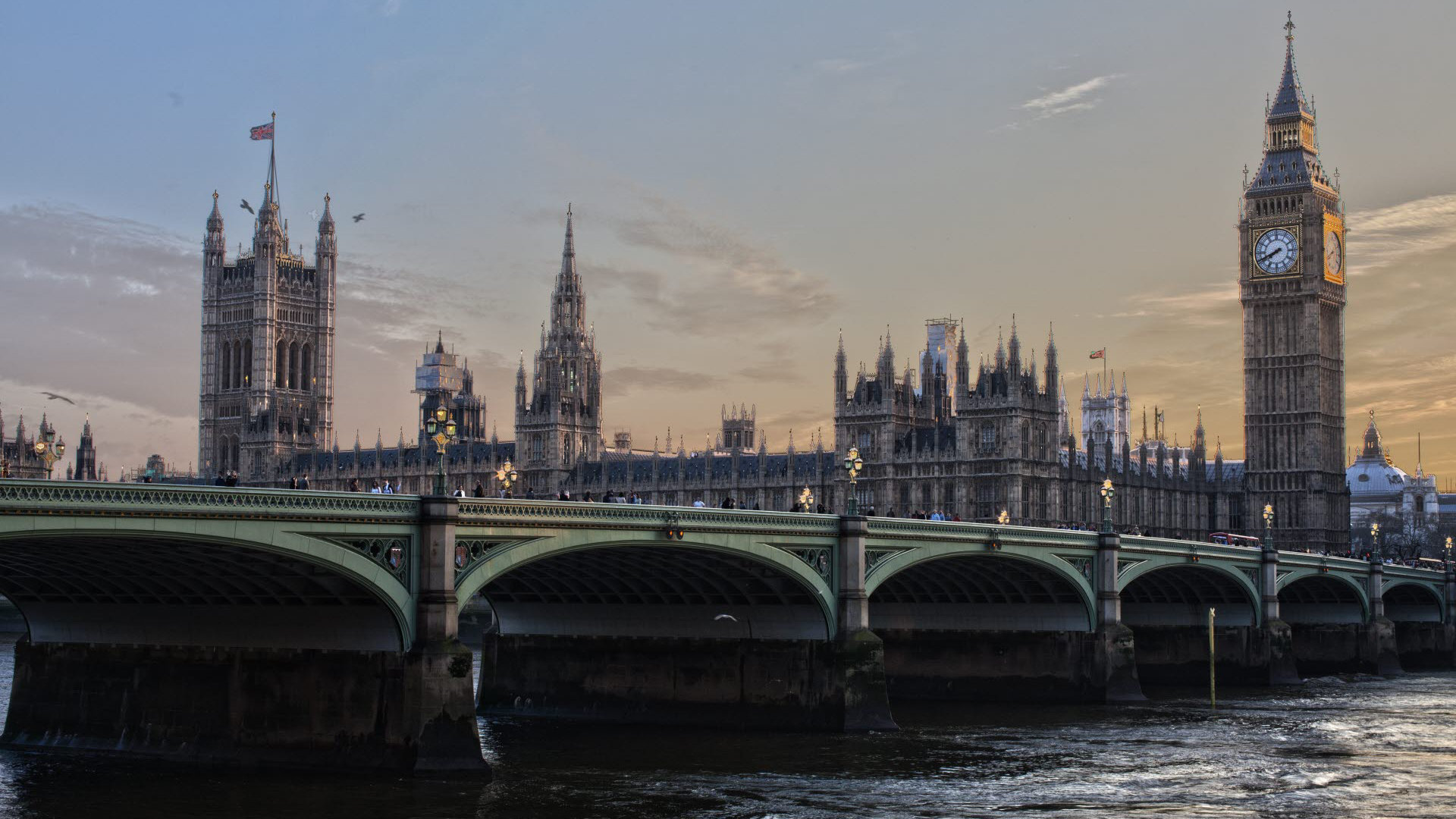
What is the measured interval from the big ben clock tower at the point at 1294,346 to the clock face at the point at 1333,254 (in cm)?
15

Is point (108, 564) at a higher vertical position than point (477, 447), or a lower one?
lower

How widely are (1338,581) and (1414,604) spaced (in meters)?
→ 21.0

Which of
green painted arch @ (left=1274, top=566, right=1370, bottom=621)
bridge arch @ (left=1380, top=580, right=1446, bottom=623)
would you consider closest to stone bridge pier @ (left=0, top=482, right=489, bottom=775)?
green painted arch @ (left=1274, top=566, right=1370, bottom=621)

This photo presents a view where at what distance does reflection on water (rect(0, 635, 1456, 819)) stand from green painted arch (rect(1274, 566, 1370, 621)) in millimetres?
25584

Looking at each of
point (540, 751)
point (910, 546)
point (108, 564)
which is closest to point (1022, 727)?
point (910, 546)

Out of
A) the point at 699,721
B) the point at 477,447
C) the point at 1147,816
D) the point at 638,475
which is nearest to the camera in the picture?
the point at 1147,816

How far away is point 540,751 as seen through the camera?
59188 millimetres

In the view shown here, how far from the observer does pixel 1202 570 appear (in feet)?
294

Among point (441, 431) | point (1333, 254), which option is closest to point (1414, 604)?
point (1333, 254)

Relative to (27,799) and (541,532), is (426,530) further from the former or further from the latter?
(27,799)

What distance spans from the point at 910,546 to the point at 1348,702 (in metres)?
26.8

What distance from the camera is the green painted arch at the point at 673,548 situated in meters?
51.0

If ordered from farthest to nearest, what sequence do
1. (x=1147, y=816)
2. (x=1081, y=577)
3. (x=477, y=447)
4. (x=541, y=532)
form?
(x=477, y=447) < (x=1081, y=577) < (x=541, y=532) < (x=1147, y=816)

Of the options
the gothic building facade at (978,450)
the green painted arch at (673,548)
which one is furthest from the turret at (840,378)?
the green painted arch at (673,548)
